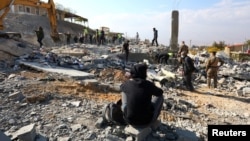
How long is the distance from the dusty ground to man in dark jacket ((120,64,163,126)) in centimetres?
212

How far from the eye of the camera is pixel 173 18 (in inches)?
778

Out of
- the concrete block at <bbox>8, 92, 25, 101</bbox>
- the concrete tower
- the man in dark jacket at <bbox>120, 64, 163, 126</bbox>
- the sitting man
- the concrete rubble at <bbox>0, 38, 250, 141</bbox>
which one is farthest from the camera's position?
the concrete tower

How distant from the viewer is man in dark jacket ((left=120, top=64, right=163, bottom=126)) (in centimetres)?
425

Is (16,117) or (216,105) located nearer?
(16,117)

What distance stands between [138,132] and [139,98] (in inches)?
20.1

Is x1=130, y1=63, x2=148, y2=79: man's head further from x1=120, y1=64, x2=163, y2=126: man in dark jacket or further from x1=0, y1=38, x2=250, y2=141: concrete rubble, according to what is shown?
x1=0, y1=38, x2=250, y2=141: concrete rubble

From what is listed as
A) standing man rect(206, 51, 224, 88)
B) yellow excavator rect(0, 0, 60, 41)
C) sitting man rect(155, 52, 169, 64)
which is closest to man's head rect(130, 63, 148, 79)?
standing man rect(206, 51, 224, 88)

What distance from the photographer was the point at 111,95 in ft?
25.8

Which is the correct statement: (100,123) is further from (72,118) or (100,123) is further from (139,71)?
(139,71)

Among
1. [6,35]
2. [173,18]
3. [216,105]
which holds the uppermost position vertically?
[173,18]

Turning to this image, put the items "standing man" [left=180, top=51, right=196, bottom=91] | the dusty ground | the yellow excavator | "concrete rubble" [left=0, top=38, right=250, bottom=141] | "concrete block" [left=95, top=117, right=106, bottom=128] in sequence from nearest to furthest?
"concrete rubble" [left=0, top=38, right=250, bottom=141], "concrete block" [left=95, top=117, right=106, bottom=128], the dusty ground, "standing man" [left=180, top=51, right=196, bottom=91], the yellow excavator

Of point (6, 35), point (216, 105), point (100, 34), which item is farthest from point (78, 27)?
point (216, 105)

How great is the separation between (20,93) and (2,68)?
408 cm

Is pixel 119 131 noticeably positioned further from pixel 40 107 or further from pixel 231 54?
pixel 231 54
